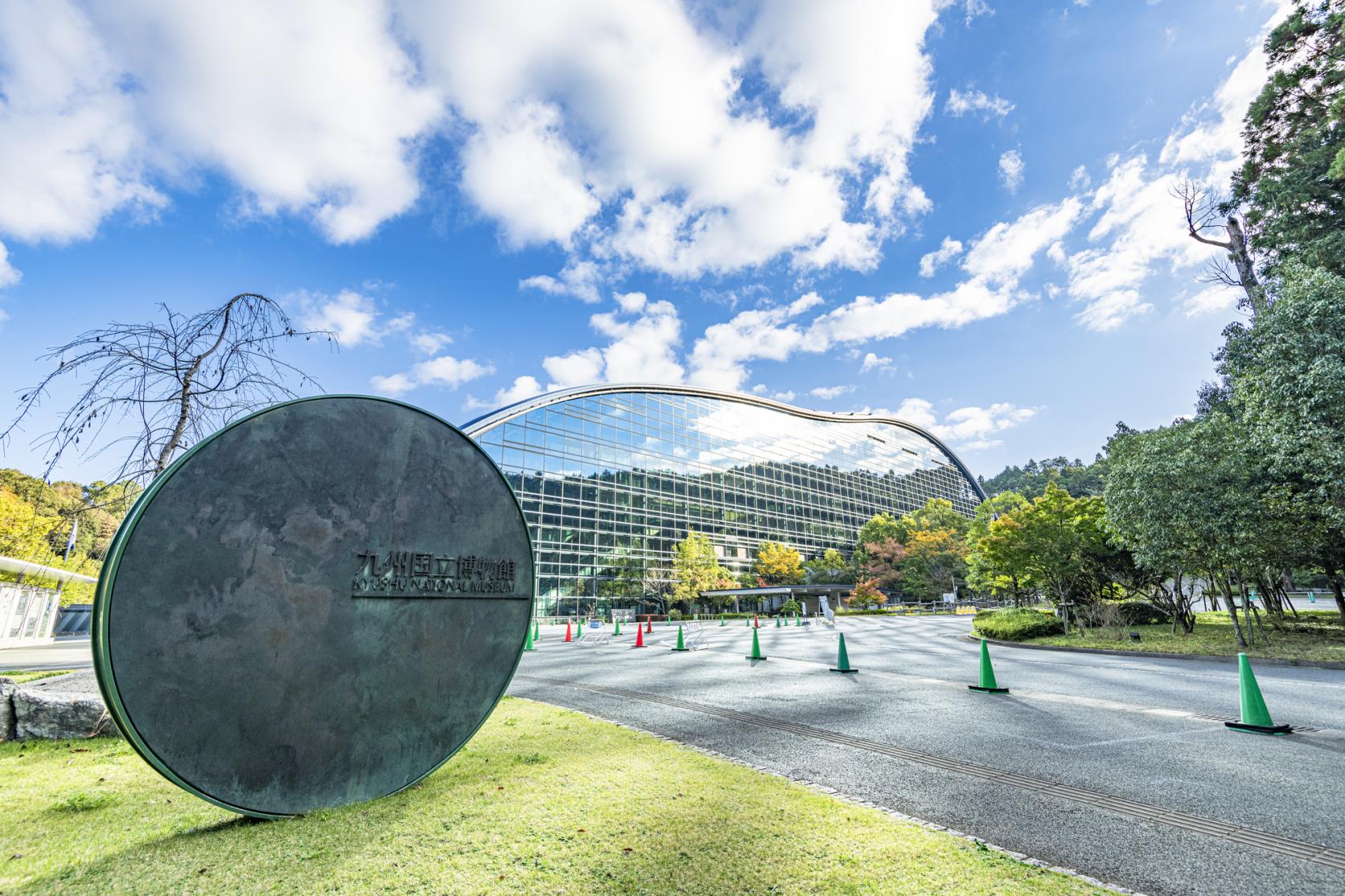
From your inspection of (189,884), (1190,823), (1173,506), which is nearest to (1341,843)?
(1190,823)

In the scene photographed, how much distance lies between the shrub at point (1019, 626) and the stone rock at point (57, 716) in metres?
21.1

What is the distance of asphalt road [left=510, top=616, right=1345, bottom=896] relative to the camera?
10.8 ft

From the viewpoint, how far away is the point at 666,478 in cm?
4912

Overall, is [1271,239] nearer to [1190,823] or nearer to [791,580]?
[1190,823]

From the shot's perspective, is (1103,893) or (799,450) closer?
(1103,893)

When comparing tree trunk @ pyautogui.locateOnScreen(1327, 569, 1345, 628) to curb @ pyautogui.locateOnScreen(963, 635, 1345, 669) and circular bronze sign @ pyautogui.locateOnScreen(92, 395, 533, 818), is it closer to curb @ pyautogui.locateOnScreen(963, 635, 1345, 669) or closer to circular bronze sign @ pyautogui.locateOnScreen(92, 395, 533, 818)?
curb @ pyautogui.locateOnScreen(963, 635, 1345, 669)

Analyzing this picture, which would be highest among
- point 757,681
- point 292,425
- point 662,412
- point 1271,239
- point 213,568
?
point 662,412

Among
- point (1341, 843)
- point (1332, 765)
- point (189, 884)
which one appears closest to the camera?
point (189, 884)

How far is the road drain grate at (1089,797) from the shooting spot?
10.7ft

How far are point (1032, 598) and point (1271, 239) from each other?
23622 mm

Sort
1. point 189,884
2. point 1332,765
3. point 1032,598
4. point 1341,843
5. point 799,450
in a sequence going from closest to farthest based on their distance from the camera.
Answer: point 189,884 < point 1341,843 < point 1332,765 < point 1032,598 < point 799,450

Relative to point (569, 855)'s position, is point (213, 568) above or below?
above

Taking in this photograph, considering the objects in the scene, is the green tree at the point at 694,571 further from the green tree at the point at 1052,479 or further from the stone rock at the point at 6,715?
the stone rock at the point at 6,715

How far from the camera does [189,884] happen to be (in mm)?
2678
